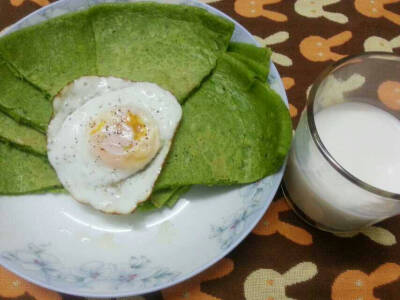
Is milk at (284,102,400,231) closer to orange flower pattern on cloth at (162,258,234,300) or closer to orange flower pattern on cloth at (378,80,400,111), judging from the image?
orange flower pattern on cloth at (378,80,400,111)

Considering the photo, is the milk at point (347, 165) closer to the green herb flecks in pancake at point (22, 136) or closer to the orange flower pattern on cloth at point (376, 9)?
the orange flower pattern on cloth at point (376, 9)

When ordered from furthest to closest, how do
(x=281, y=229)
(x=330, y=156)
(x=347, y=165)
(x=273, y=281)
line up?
(x=281, y=229) < (x=273, y=281) < (x=347, y=165) < (x=330, y=156)

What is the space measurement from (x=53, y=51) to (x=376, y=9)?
186 cm

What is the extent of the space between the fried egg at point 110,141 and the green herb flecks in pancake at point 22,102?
10cm

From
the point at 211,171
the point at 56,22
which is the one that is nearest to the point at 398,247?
the point at 211,171

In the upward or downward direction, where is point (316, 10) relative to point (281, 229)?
upward

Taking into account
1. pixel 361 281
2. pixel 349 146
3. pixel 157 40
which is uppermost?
pixel 157 40

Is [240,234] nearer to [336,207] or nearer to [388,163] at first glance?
[336,207]

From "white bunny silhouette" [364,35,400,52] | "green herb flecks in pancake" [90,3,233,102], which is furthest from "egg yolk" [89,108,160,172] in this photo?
"white bunny silhouette" [364,35,400,52]

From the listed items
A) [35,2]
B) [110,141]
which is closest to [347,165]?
[110,141]

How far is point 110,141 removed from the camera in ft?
5.45

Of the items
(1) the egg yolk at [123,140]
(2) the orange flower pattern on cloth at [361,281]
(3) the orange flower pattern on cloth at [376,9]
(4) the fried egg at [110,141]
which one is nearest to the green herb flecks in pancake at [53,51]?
(4) the fried egg at [110,141]

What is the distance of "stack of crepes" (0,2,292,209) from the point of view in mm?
1699

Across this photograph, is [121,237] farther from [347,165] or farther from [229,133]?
[347,165]
